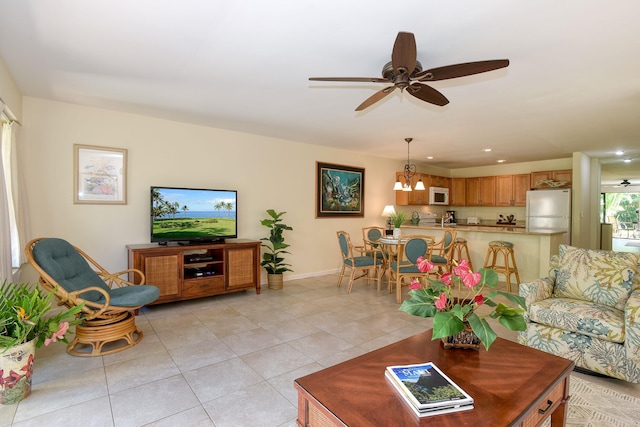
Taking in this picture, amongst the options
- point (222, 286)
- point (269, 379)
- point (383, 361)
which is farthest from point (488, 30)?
point (222, 286)

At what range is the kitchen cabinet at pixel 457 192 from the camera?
8.16m

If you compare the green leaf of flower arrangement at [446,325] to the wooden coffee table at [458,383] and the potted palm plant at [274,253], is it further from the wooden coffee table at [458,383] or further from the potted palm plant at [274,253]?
the potted palm plant at [274,253]

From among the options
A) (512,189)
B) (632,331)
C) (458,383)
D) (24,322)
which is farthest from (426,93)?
(512,189)

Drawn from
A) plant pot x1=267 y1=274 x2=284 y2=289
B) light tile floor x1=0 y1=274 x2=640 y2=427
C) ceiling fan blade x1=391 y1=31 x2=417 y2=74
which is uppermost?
ceiling fan blade x1=391 y1=31 x2=417 y2=74

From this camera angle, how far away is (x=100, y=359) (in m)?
2.60

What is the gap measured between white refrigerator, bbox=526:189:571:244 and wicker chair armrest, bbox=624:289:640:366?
172 inches

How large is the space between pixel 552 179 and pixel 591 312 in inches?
206

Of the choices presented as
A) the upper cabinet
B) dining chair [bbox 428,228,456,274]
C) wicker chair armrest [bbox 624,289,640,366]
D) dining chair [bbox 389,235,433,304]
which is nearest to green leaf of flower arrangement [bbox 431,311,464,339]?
wicker chair armrest [bbox 624,289,640,366]

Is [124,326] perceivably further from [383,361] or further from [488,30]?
[488,30]

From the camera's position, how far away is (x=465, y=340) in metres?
1.72

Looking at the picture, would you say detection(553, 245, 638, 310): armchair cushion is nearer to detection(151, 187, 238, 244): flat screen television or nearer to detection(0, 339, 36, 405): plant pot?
detection(151, 187, 238, 244): flat screen television

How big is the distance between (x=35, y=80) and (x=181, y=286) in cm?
255

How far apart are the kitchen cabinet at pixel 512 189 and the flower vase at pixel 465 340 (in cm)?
650

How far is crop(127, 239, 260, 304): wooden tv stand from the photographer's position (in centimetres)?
372
